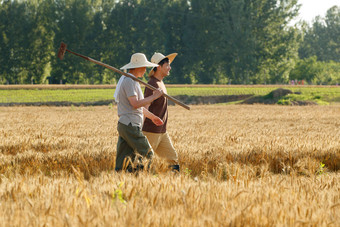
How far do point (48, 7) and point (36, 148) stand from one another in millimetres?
58827

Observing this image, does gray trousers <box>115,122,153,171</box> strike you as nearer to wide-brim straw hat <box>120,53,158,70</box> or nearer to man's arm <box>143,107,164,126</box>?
man's arm <box>143,107,164,126</box>

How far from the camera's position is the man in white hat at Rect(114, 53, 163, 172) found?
562 centimetres

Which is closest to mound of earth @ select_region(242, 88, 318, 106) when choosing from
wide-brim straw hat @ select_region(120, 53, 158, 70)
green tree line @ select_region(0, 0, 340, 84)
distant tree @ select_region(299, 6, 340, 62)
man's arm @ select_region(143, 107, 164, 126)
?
green tree line @ select_region(0, 0, 340, 84)

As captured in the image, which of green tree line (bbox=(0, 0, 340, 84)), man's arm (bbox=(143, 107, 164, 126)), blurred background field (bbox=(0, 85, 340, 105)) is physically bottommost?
blurred background field (bbox=(0, 85, 340, 105))

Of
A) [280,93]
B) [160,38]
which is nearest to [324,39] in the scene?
[160,38]

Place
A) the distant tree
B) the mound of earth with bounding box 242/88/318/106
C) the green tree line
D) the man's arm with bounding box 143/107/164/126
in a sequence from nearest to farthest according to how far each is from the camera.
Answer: the man's arm with bounding box 143/107/164/126 → the mound of earth with bounding box 242/88/318/106 → the green tree line → the distant tree

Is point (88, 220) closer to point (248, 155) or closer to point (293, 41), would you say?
point (248, 155)

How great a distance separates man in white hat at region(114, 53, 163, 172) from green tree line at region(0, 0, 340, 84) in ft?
182

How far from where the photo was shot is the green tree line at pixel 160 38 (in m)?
61.0

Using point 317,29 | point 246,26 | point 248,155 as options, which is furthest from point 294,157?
point 317,29

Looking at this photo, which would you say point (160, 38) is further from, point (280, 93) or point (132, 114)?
point (132, 114)

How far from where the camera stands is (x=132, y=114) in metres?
5.76

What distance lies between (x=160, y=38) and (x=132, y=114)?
60.2 metres

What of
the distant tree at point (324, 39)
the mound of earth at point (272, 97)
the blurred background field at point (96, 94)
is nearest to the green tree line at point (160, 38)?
the blurred background field at point (96, 94)
